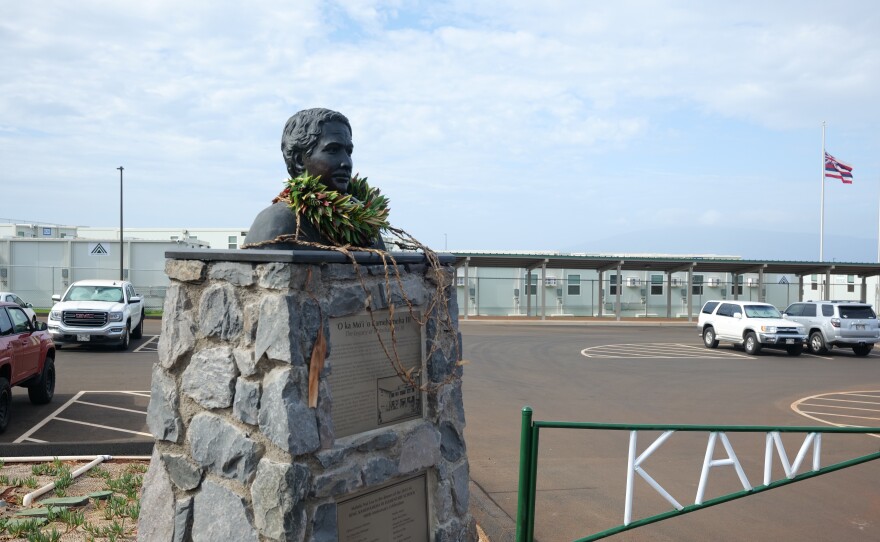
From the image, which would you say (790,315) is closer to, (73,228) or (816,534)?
(816,534)

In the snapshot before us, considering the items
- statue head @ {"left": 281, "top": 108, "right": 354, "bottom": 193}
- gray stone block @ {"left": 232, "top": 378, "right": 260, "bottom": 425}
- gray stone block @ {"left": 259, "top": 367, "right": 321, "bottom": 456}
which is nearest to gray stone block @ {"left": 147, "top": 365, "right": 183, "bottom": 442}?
gray stone block @ {"left": 232, "top": 378, "right": 260, "bottom": 425}

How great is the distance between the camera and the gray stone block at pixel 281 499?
151 inches

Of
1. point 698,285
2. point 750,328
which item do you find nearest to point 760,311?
point 750,328

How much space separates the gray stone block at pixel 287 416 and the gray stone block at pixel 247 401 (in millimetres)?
45

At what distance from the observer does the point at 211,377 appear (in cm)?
412

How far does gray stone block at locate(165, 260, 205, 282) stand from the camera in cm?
423

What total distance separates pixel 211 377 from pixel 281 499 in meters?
0.80

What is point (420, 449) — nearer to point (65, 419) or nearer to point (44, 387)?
point (65, 419)

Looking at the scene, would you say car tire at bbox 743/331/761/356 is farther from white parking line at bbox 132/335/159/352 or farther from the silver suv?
white parking line at bbox 132/335/159/352

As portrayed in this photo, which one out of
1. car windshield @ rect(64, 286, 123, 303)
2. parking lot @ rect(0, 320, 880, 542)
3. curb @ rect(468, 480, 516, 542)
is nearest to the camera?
curb @ rect(468, 480, 516, 542)

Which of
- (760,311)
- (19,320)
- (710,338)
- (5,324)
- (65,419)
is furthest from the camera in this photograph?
(710,338)

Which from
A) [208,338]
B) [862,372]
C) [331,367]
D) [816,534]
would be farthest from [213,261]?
[862,372]

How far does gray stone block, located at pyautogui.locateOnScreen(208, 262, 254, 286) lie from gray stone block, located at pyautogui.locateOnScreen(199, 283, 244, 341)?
45mm

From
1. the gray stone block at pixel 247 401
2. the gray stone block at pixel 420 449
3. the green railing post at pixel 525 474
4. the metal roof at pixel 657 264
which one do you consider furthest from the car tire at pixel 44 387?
the metal roof at pixel 657 264
